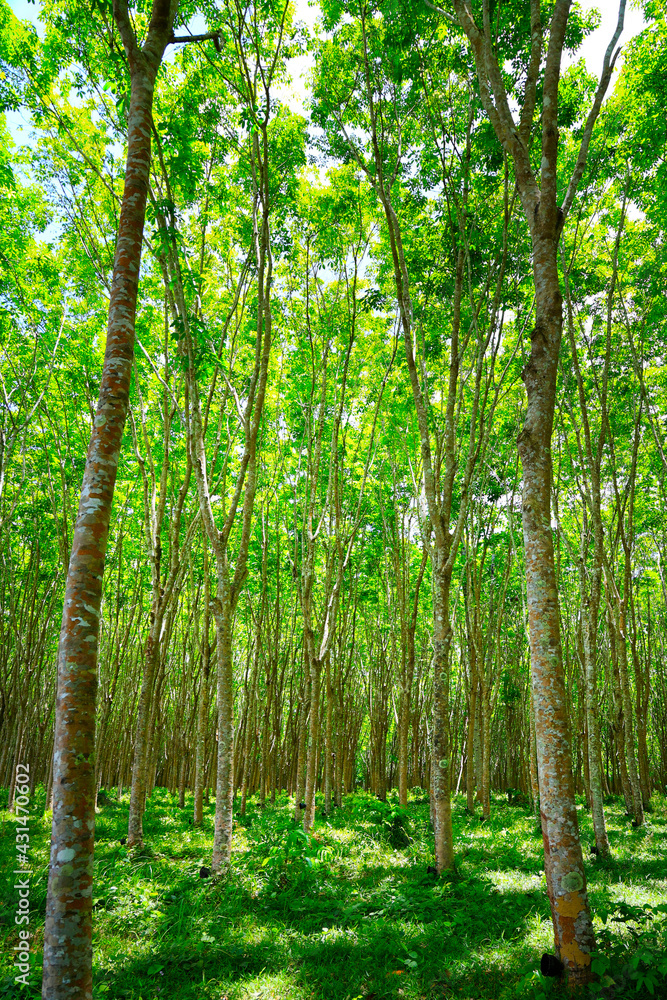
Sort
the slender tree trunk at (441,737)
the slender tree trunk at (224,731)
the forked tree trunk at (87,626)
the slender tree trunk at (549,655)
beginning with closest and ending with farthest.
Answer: the forked tree trunk at (87,626) < the slender tree trunk at (549,655) < the slender tree trunk at (224,731) < the slender tree trunk at (441,737)

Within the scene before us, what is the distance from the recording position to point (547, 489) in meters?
4.46

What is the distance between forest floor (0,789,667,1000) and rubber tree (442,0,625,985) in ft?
1.36

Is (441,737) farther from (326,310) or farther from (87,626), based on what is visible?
(326,310)

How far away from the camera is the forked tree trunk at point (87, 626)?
8.14ft

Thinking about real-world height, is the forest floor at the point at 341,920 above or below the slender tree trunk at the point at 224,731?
below

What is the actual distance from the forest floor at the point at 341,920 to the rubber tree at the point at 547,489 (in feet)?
1.36

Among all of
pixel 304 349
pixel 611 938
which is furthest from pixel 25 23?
pixel 611 938

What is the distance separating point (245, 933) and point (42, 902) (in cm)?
246

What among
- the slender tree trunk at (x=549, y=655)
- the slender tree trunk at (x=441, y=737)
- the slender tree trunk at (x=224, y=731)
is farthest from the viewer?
the slender tree trunk at (x=441, y=737)

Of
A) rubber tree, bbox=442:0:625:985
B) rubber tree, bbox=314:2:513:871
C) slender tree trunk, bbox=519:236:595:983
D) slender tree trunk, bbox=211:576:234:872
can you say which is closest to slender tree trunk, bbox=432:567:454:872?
rubber tree, bbox=314:2:513:871

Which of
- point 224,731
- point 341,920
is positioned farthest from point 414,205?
point 341,920

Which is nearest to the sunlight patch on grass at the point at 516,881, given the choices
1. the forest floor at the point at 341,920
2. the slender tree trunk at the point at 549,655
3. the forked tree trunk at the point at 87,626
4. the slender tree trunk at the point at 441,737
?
the forest floor at the point at 341,920

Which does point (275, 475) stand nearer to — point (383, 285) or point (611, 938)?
point (383, 285)

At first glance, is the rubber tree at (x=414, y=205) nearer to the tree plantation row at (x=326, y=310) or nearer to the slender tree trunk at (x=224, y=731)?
the tree plantation row at (x=326, y=310)
